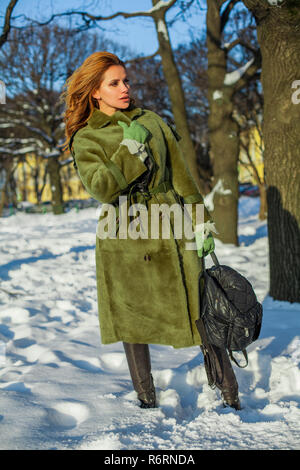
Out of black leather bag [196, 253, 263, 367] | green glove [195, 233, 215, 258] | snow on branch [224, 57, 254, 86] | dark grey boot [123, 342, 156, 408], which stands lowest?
dark grey boot [123, 342, 156, 408]

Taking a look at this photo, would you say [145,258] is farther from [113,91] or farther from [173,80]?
[173,80]

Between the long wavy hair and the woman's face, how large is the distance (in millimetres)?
28

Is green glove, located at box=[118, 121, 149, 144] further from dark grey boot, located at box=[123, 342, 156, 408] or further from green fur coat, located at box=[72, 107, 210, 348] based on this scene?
dark grey boot, located at box=[123, 342, 156, 408]

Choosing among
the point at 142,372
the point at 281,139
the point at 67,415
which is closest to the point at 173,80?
the point at 281,139

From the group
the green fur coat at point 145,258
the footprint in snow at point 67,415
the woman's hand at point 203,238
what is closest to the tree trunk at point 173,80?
the green fur coat at point 145,258

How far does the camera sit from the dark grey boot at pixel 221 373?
2.35 m

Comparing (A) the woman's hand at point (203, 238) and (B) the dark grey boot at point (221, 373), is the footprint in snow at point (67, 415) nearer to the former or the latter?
(B) the dark grey boot at point (221, 373)

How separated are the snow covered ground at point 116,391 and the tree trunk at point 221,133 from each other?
3.98 metres

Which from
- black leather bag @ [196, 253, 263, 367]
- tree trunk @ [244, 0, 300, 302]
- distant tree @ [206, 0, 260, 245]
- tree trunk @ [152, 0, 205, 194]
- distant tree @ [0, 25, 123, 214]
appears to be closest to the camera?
black leather bag @ [196, 253, 263, 367]

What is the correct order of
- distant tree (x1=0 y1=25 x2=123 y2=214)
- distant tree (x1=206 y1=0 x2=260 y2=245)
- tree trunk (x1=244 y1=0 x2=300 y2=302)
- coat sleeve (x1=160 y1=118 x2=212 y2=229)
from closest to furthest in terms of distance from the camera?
coat sleeve (x1=160 y1=118 x2=212 y2=229) → tree trunk (x1=244 y1=0 x2=300 y2=302) → distant tree (x1=206 y1=0 x2=260 y2=245) → distant tree (x1=0 y1=25 x2=123 y2=214)

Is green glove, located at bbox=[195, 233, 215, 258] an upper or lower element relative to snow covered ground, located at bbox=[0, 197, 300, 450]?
upper

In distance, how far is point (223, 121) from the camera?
856 centimetres

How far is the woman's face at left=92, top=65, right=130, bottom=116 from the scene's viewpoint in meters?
2.34

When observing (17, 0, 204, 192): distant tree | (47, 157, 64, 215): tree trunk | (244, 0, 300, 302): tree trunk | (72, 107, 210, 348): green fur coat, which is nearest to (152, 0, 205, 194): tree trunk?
(17, 0, 204, 192): distant tree
